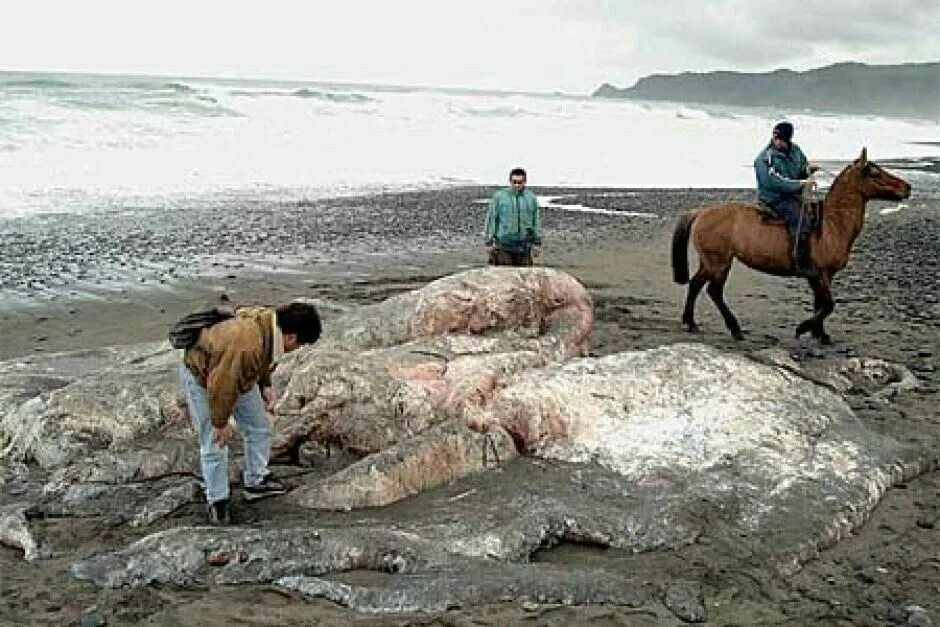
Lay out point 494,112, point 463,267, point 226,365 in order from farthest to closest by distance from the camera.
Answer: point 494,112 → point 463,267 → point 226,365

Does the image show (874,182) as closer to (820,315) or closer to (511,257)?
(820,315)

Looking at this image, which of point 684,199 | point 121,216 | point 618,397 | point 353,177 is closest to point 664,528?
point 618,397

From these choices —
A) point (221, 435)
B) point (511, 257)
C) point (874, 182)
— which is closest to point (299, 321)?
point (221, 435)

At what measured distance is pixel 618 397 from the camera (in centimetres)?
737

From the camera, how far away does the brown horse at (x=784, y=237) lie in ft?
38.2

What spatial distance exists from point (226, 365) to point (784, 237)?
26.0 ft

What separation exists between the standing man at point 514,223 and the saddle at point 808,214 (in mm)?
2586

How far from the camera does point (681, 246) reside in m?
12.5

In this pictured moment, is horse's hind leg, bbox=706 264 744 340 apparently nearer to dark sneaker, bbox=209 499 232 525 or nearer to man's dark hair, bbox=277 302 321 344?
man's dark hair, bbox=277 302 321 344

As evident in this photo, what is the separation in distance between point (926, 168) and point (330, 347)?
39.8 m

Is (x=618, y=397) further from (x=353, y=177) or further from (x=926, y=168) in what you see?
(x=926, y=168)

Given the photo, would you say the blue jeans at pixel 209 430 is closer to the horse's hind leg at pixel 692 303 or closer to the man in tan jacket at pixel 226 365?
the man in tan jacket at pixel 226 365

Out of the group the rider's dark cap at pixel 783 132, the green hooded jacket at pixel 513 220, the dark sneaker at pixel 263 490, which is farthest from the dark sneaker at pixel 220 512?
the rider's dark cap at pixel 783 132

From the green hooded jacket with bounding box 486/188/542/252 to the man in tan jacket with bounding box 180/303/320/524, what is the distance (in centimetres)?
638
